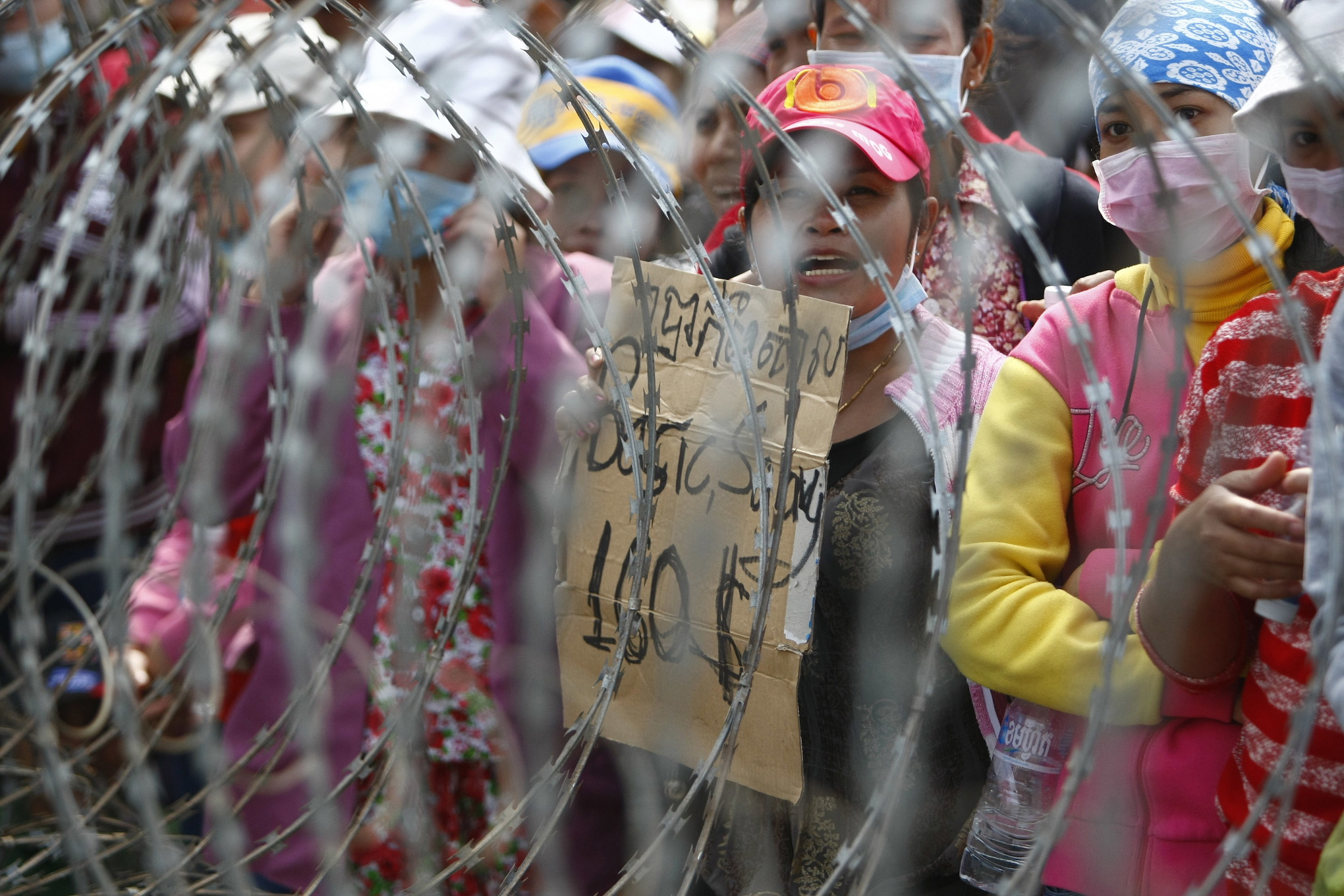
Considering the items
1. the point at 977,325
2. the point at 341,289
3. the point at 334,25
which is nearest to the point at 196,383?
the point at 341,289

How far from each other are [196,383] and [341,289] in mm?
473

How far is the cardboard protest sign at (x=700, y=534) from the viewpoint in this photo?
6.20 feet

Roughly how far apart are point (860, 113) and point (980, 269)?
370 mm

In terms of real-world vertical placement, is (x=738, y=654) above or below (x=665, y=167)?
below

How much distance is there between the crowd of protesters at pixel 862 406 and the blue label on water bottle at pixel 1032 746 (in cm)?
8

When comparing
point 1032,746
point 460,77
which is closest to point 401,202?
point 460,77

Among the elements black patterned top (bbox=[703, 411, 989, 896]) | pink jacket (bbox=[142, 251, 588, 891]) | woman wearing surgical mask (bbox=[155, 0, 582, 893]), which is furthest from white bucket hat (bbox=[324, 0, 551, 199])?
black patterned top (bbox=[703, 411, 989, 896])

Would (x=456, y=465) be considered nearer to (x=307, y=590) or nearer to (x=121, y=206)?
(x=307, y=590)

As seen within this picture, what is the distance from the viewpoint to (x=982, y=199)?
2.23 meters

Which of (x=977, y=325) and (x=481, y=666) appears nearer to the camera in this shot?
(x=977, y=325)

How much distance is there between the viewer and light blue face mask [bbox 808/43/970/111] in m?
2.23

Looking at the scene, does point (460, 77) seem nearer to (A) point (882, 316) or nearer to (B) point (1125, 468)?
(A) point (882, 316)

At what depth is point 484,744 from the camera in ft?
8.22

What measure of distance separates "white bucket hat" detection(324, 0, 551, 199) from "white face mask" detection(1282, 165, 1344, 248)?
1.58 metres
